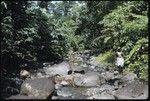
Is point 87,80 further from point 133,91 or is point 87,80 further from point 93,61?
point 93,61

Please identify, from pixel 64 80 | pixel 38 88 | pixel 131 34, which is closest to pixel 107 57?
pixel 131 34

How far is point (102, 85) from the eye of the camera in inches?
480

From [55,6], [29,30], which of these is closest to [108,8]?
[29,30]

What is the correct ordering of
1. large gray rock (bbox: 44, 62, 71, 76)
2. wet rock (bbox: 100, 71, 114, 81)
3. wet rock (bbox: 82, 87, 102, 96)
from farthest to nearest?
1. large gray rock (bbox: 44, 62, 71, 76)
2. wet rock (bbox: 100, 71, 114, 81)
3. wet rock (bbox: 82, 87, 102, 96)

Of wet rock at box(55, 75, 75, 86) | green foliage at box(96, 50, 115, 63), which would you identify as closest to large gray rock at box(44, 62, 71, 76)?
wet rock at box(55, 75, 75, 86)

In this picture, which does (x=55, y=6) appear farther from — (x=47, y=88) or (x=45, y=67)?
(x=47, y=88)

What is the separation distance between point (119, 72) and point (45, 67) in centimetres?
316

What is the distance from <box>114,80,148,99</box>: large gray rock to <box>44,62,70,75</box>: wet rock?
3446mm

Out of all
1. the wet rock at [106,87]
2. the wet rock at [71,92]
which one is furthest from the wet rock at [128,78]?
the wet rock at [71,92]

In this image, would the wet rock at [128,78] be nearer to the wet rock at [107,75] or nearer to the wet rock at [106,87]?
the wet rock at [106,87]

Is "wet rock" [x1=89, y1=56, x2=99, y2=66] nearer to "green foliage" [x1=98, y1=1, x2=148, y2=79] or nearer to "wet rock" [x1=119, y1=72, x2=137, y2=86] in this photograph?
"green foliage" [x1=98, y1=1, x2=148, y2=79]

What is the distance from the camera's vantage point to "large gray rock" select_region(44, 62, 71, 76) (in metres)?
13.8

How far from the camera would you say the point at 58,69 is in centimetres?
1415

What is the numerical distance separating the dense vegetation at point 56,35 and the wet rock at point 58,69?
71cm
